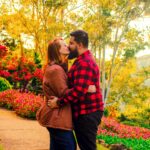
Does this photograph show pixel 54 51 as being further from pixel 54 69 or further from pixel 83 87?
pixel 83 87

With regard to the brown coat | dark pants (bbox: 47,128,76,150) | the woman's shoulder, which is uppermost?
the woman's shoulder

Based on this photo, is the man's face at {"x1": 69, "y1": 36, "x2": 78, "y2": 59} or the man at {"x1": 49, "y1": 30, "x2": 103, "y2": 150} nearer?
the man at {"x1": 49, "y1": 30, "x2": 103, "y2": 150}

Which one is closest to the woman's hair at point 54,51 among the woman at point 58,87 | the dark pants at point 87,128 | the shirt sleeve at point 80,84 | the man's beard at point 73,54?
the woman at point 58,87

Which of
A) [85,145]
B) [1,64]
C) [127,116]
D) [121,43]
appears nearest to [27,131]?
[85,145]

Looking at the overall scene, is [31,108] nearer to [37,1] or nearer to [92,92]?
[92,92]

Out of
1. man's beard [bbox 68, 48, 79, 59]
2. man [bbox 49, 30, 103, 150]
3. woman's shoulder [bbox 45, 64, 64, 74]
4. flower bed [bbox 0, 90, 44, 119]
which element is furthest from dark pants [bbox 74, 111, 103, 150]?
flower bed [bbox 0, 90, 44, 119]

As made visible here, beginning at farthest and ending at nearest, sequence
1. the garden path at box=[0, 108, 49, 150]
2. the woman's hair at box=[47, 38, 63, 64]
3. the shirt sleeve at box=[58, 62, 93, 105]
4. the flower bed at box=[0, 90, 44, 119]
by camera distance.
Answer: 1. the flower bed at box=[0, 90, 44, 119]
2. the garden path at box=[0, 108, 49, 150]
3. the woman's hair at box=[47, 38, 63, 64]
4. the shirt sleeve at box=[58, 62, 93, 105]

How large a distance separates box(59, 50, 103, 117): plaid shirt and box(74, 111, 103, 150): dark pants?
0.16 feet

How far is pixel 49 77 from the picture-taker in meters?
3.92

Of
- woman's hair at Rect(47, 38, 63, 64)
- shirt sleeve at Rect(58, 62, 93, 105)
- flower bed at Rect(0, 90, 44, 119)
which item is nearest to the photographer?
shirt sleeve at Rect(58, 62, 93, 105)

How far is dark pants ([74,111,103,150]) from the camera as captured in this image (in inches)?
151

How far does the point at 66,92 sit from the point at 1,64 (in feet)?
61.8

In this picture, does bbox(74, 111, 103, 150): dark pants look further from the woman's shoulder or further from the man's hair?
the man's hair

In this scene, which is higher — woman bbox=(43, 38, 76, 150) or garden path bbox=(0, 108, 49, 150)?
woman bbox=(43, 38, 76, 150)
